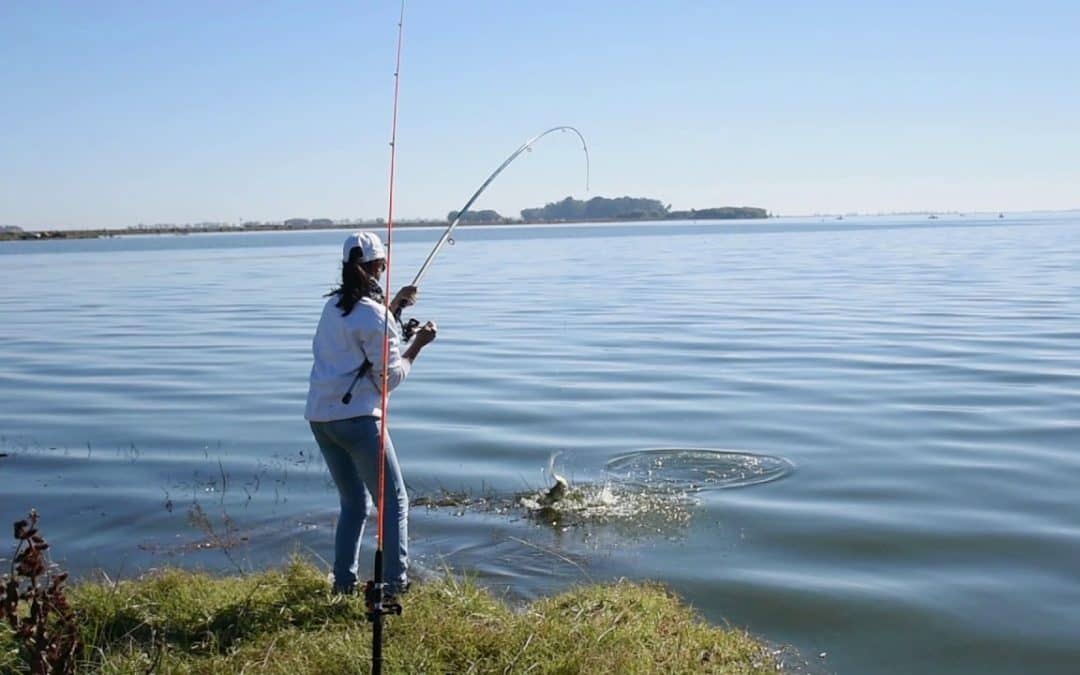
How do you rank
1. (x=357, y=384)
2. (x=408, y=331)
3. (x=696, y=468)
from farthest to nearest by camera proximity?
(x=696, y=468), (x=408, y=331), (x=357, y=384)

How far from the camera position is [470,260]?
59.0m

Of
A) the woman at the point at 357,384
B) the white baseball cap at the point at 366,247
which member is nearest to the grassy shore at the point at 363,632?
the woman at the point at 357,384

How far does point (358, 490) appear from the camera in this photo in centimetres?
663

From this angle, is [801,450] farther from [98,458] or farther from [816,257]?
[816,257]

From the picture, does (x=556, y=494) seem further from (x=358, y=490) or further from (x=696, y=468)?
(x=358, y=490)

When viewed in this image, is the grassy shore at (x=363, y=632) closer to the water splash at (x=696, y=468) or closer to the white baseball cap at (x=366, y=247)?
the white baseball cap at (x=366, y=247)

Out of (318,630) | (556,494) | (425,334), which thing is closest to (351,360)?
(425,334)

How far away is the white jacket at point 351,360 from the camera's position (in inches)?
244

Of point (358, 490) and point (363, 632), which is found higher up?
point (358, 490)

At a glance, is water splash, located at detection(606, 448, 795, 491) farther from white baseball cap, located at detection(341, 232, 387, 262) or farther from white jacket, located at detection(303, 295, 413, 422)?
white baseball cap, located at detection(341, 232, 387, 262)

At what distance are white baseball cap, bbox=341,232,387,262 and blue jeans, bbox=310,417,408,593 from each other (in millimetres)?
849

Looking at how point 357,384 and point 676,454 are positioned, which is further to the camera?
point 676,454

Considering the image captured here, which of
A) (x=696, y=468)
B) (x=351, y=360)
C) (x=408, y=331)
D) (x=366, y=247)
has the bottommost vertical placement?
(x=696, y=468)

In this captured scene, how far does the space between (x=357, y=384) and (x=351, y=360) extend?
0.13m
